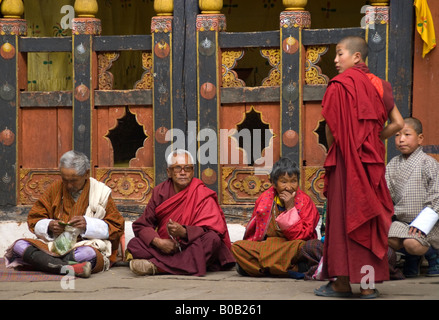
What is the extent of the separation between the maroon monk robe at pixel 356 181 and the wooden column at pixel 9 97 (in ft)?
12.7

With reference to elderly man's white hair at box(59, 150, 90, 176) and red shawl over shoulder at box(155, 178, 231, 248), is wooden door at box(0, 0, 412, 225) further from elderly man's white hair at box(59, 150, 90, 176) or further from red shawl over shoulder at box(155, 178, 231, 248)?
elderly man's white hair at box(59, 150, 90, 176)

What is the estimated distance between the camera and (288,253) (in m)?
6.24

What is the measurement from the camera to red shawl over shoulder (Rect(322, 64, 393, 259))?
194 inches

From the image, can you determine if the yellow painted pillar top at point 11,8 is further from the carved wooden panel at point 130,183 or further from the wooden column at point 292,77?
the wooden column at point 292,77

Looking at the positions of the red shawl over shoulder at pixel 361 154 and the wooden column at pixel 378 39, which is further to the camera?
the wooden column at pixel 378 39

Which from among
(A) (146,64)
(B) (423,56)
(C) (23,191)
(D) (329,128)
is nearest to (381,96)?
(D) (329,128)

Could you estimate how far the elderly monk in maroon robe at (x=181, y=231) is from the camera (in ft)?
21.1

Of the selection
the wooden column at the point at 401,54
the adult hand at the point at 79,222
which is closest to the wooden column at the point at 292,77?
the wooden column at the point at 401,54

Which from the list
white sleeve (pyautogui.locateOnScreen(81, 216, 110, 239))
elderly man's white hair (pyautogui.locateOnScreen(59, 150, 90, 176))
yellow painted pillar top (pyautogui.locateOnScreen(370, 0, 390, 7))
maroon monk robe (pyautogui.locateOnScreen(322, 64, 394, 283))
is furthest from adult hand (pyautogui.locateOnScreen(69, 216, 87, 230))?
yellow painted pillar top (pyautogui.locateOnScreen(370, 0, 390, 7))

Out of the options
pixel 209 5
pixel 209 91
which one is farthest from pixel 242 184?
pixel 209 5

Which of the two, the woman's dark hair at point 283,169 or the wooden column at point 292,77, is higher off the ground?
the wooden column at point 292,77

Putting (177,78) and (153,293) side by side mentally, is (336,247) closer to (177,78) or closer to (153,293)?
(153,293)

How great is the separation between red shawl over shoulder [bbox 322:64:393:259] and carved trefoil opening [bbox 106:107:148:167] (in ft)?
15.1

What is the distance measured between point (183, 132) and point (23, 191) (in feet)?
5.52
